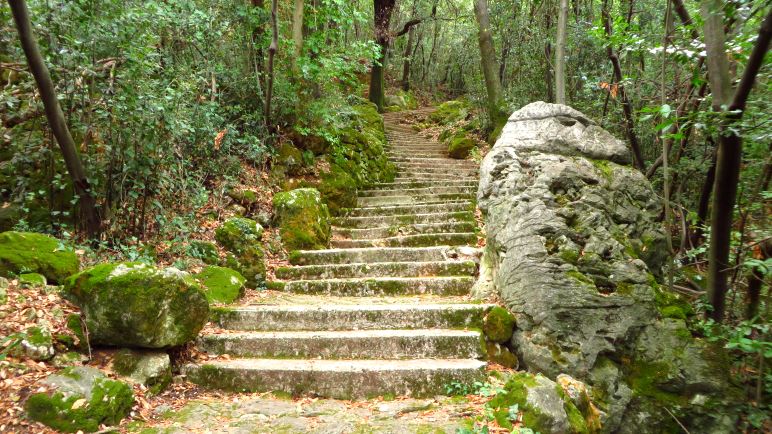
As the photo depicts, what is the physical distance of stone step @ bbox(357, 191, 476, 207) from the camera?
8367mm

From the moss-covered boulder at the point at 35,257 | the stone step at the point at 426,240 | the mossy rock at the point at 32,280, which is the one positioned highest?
the moss-covered boulder at the point at 35,257

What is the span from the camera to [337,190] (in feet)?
27.1

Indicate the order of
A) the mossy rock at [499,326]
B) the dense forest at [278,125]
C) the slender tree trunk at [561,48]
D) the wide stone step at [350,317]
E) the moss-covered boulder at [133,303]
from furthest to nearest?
the slender tree trunk at [561,48], the wide stone step at [350,317], the mossy rock at [499,326], the dense forest at [278,125], the moss-covered boulder at [133,303]

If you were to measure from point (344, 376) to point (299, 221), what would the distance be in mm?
3448

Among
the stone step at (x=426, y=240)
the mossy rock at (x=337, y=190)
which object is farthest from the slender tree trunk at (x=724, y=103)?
the mossy rock at (x=337, y=190)

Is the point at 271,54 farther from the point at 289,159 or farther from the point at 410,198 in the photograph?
the point at 410,198

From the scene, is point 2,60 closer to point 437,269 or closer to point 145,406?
point 145,406

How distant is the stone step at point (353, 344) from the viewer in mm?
4031

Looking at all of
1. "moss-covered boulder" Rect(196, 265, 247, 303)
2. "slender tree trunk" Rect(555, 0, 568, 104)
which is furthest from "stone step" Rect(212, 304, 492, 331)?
"slender tree trunk" Rect(555, 0, 568, 104)

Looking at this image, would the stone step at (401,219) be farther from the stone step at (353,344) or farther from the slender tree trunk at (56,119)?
the slender tree trunk at (56,119)

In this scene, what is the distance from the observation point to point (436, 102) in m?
25.1

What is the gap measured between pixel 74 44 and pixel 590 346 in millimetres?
6337

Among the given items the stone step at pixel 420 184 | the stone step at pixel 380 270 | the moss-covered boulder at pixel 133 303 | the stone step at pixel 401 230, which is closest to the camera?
the moss-covered boulder at pixel 133 303

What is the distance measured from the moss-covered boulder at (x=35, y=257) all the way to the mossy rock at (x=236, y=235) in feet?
5.76
